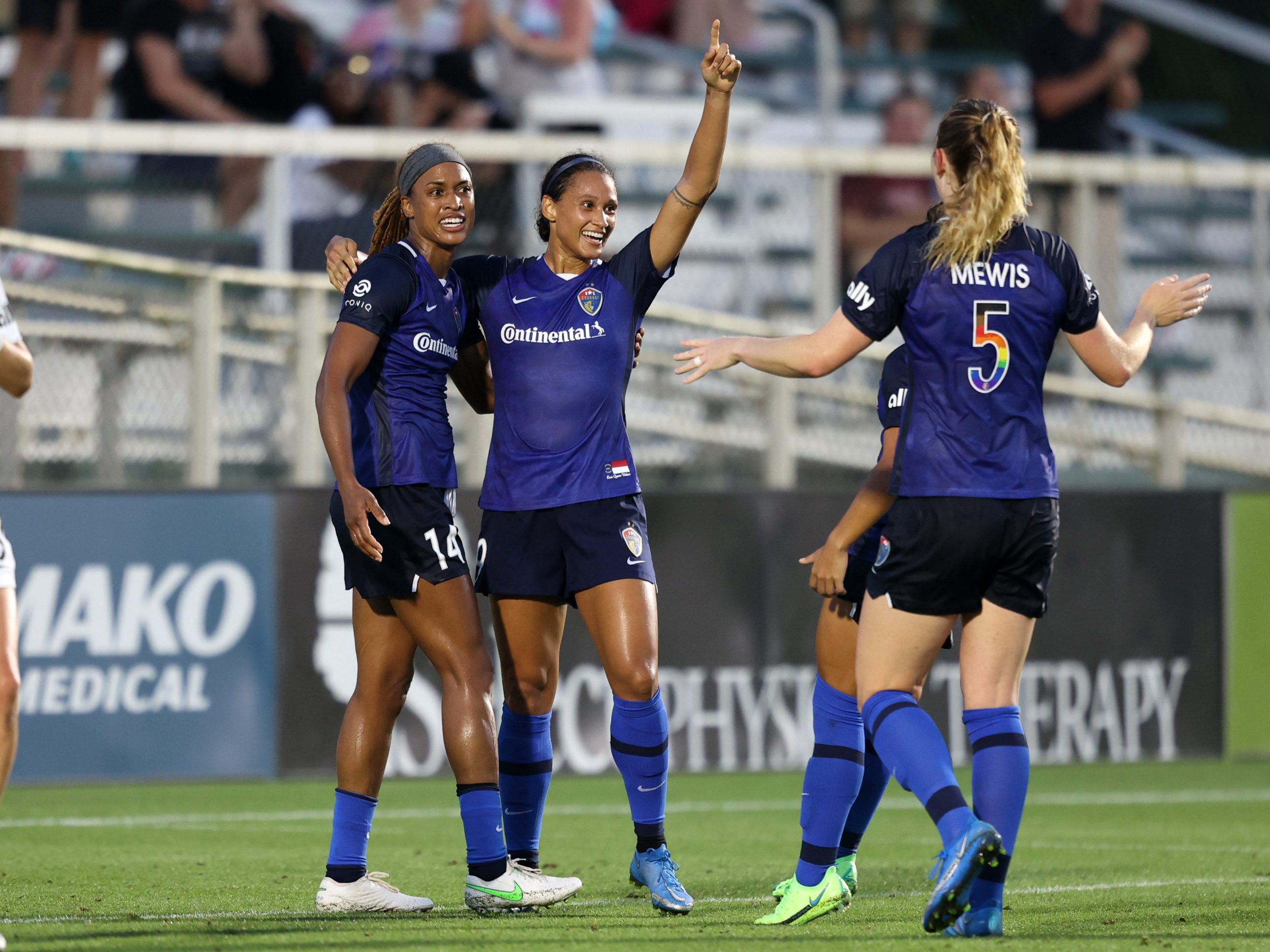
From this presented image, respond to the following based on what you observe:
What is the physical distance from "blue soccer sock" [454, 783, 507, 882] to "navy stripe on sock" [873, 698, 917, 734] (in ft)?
3.95

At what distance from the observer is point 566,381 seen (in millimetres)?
5812

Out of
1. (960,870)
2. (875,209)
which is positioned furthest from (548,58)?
(960,870)

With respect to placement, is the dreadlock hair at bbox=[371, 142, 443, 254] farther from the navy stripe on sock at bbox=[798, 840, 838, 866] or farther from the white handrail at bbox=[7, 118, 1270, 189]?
the white handrail at bbox=[7, 118, 1270, 189]

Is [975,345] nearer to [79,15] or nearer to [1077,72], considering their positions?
[79,15]

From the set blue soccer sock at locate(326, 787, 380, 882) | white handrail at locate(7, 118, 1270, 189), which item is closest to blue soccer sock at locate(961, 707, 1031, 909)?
blue soccer sock at locate(326, 787, 380, 882)

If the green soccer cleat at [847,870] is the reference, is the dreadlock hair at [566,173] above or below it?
above

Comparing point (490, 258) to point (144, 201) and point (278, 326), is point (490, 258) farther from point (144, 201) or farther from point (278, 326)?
point (144, 201)

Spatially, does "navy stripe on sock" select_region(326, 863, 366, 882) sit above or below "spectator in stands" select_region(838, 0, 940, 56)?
below

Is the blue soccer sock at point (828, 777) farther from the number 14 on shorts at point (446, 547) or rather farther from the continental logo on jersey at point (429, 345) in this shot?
the continental logo on jersey at point (429, 345)

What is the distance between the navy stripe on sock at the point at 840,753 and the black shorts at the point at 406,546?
45.7 inches

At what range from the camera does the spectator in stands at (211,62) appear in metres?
12.7

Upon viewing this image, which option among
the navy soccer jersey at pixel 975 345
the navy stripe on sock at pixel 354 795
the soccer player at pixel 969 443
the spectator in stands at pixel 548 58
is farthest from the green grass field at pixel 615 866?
the spectator in stands at pixel 548 58

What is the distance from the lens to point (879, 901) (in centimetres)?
602

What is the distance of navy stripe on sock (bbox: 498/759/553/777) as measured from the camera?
5992 millimetres
